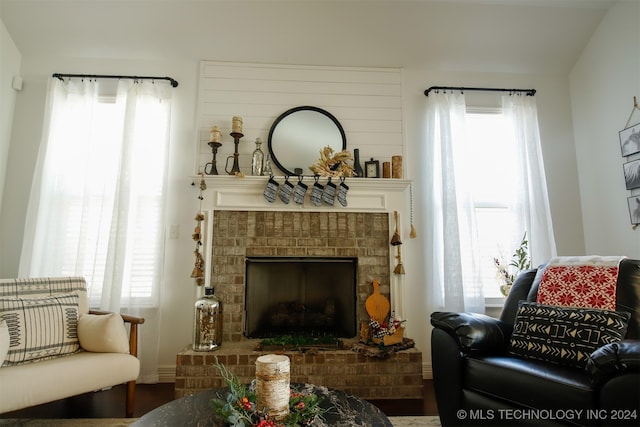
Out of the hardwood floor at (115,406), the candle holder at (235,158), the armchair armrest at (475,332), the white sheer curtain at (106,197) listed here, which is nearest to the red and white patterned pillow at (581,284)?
the armchair armrest at (475,332)

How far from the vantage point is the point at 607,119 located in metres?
2.91

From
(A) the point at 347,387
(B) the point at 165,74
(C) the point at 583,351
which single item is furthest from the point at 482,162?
(B) the point at 165,74

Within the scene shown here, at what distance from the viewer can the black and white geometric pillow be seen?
5.08 feet

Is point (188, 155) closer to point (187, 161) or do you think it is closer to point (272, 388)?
point (187, 161)

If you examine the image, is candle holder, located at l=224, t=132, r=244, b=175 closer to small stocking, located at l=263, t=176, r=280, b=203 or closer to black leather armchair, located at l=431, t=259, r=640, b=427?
small stocking, located at l=263, t=176, r=280, b=203

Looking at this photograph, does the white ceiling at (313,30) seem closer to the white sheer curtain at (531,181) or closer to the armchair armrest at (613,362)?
the white sheer curtain at (531,181)

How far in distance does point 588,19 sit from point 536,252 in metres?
2.13

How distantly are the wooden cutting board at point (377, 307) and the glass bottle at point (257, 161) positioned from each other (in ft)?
4.65

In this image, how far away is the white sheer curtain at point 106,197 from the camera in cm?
270

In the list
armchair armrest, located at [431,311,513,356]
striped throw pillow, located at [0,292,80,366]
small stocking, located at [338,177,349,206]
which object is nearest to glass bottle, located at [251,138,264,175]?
small stocking, located at [338,177,349,206]

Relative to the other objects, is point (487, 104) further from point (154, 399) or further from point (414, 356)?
point (154, 399)

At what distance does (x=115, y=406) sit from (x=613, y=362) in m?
2.74

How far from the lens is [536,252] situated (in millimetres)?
2893

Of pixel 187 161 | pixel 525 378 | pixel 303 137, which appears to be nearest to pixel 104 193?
pixel 187 161
